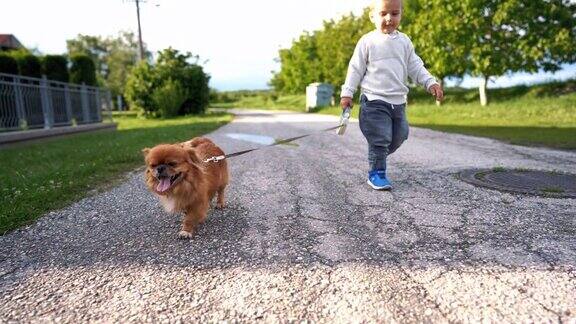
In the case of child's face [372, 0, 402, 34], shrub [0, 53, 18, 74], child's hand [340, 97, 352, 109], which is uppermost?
shrub [0, 53, 18, 74]

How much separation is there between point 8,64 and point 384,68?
13.0 m

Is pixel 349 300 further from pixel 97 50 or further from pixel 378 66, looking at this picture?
pixel 97 50

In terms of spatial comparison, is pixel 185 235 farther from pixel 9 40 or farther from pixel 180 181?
pixel 9 40

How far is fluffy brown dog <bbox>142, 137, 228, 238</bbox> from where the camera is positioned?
2971mm

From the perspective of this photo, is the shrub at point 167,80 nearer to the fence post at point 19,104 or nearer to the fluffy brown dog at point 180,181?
the fence post at point 19,104

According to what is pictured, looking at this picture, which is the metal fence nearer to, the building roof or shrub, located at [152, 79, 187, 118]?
shrub, located at [152, 79, 187, 118]

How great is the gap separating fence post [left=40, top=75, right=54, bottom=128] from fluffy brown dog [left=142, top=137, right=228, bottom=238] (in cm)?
1077

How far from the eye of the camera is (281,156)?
705 cm

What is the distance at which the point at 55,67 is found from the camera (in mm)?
15203

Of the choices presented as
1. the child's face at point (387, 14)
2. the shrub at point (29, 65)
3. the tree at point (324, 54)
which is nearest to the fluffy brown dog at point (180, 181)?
the child's face at point (387, 14)

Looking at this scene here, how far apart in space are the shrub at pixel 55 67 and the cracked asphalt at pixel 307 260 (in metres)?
13.0

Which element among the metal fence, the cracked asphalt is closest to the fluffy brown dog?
the cracked asphalt

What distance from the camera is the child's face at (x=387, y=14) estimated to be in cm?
404

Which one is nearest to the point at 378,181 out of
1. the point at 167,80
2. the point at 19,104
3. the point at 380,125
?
the point at 380,125
